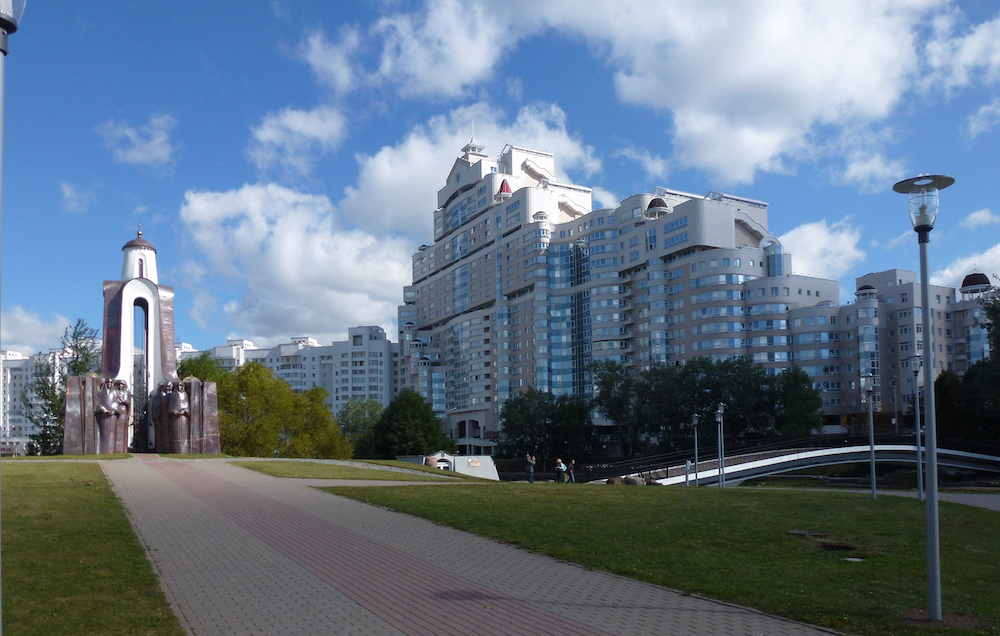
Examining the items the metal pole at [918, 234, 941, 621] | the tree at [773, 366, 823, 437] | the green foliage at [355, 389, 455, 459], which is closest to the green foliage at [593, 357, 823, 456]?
the tree at [773, 366, 823, 437]

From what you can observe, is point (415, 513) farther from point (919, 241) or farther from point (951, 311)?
point (951, 311)

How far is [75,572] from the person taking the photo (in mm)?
11047

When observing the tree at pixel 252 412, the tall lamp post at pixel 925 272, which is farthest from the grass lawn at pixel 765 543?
the tree at pixel 252 412

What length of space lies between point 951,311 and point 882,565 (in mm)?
87647

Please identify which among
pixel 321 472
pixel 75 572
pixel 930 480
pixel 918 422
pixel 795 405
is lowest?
pixel 321 472

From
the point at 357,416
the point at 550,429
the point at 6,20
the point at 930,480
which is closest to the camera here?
the point at 6,20

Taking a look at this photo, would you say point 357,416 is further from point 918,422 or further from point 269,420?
point 918,422

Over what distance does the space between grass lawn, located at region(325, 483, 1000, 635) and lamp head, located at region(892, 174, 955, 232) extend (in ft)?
15.3

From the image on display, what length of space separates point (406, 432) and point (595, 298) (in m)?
35.3

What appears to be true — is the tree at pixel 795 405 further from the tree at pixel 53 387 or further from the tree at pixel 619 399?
the tree at pixel 53 387

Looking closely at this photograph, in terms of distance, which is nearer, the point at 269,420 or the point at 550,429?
the point at 269,420

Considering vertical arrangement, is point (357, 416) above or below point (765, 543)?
below

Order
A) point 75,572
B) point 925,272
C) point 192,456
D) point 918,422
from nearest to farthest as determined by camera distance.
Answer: point 925,272 → point 75,572 → point 918,422 → point 192,456

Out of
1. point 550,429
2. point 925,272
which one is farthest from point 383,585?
point 550,429
